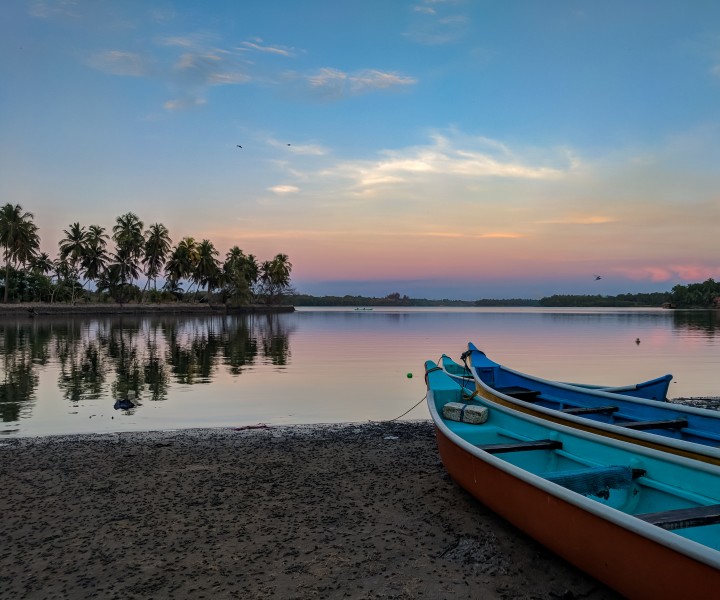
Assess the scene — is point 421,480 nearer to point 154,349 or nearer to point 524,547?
point 524,547

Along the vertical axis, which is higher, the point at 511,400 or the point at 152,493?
the point at 511,400

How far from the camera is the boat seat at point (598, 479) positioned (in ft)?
17.0

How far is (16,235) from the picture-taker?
7688cm

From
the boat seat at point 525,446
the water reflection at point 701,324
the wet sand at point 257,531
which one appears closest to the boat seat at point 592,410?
the wet sand at point 257,531

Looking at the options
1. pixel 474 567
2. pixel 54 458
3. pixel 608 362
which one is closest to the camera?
pixel 474 567

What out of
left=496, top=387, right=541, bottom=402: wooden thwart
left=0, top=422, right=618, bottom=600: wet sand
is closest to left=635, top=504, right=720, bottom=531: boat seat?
left=0, top=422, right=618, bottom=600: wet sand

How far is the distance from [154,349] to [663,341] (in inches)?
1562

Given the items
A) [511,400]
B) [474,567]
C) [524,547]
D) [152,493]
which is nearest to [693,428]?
[511,400]

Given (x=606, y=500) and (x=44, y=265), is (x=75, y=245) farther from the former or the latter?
(x=606, y=500)

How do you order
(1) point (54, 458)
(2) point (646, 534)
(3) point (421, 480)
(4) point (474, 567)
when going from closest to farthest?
(2) point (646, 534)
(4) point (474, 567)
(3) point (421, 480)
(1) point (54, 458)

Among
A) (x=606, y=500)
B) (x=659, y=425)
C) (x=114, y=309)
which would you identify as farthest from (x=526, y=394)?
(x=114, y=309)

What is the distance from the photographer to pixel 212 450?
9320mm

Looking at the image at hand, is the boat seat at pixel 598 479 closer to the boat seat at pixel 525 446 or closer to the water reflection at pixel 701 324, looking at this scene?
the boat seat at pixel 525 446

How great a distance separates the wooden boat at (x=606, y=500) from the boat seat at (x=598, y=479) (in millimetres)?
10
